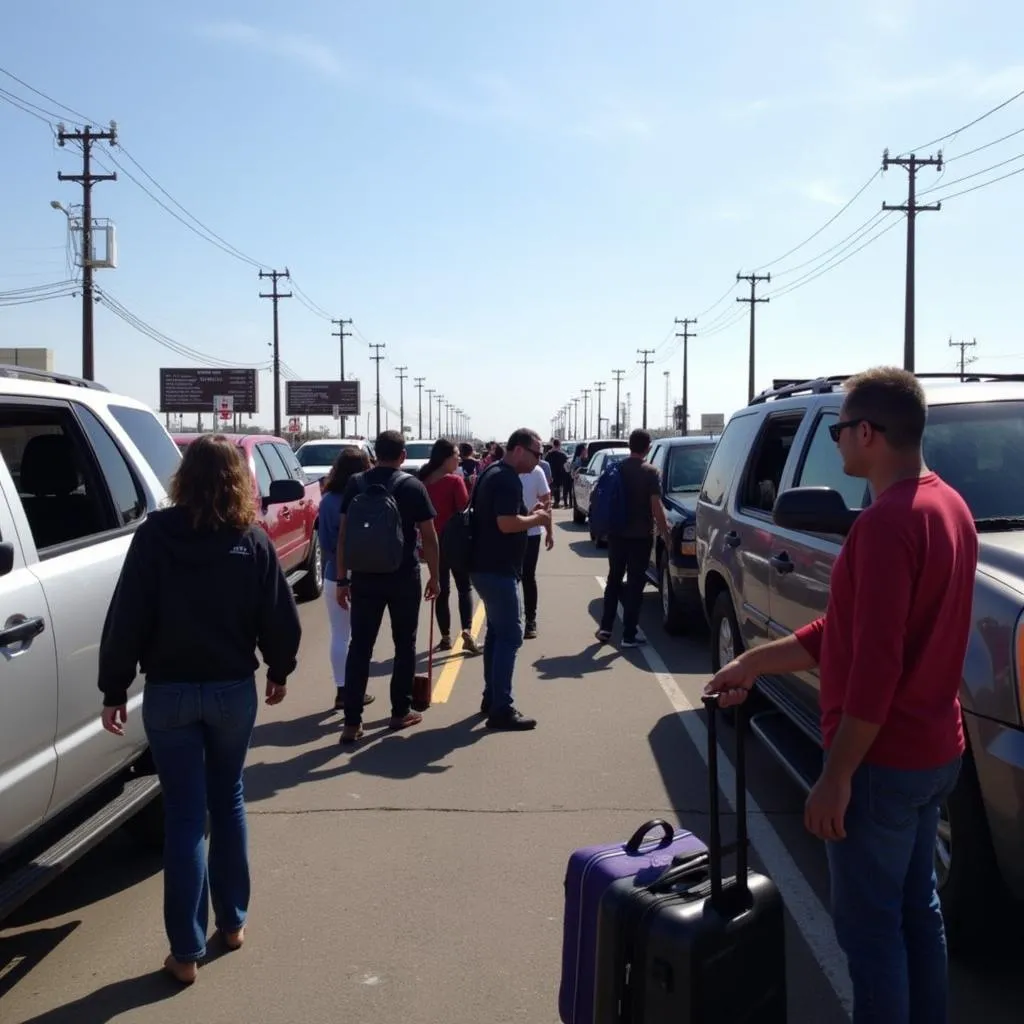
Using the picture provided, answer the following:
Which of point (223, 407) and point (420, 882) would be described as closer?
point (420, 882)

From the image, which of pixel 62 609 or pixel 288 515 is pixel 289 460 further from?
pixel 62 609

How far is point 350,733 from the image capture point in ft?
22.1

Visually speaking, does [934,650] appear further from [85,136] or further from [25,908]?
[85,136]

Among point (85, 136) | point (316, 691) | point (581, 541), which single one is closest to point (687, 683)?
point (316, 691)

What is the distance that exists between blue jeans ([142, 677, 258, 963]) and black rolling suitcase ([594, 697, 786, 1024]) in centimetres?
162

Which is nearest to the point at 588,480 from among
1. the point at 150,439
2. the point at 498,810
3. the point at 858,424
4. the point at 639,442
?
the point at 639,442

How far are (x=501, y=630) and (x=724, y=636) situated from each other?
4.96 feet

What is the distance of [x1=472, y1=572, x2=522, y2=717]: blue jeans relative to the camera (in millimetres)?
7000

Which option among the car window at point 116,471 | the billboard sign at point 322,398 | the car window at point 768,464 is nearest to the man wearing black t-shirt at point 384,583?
the car window at point 116,471

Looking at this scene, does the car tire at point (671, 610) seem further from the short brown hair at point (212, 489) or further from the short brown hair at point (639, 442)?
the short brown hair at point (212, 489)

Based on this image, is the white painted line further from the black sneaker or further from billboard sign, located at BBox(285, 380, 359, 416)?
billboard sign, located at BBox(285, 380, 359, 416)

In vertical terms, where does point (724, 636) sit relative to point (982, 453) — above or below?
below

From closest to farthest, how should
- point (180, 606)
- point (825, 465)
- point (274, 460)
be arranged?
point (180, 606) → point (825, 465) → point (274, 460)

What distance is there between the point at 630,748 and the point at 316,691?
284 centimetres
